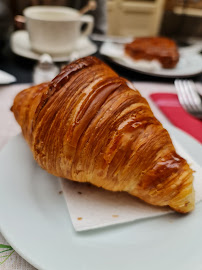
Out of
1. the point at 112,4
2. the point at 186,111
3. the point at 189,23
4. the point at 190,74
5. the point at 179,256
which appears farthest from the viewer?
the point at 189,23

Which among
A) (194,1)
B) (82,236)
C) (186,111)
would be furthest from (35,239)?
(194,1)

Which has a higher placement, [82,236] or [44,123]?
[44,123]

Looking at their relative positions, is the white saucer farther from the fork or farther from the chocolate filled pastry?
the fork

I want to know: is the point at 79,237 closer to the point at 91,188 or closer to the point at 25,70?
the point at 91,188

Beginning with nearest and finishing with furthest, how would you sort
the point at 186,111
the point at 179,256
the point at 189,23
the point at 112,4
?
the point at 179,256
the point at 186,111
the point at 112,4
the point at 189,23

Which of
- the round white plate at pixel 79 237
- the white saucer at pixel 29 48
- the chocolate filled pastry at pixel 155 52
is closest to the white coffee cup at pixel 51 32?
the white saucer at pixel 29 48

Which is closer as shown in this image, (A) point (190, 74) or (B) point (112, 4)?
(A) point (190, 74)

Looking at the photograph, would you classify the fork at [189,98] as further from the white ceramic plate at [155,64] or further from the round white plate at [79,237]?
the round white plate at [79,237]

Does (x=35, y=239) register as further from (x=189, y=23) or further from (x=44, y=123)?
(x=189, y=23)
